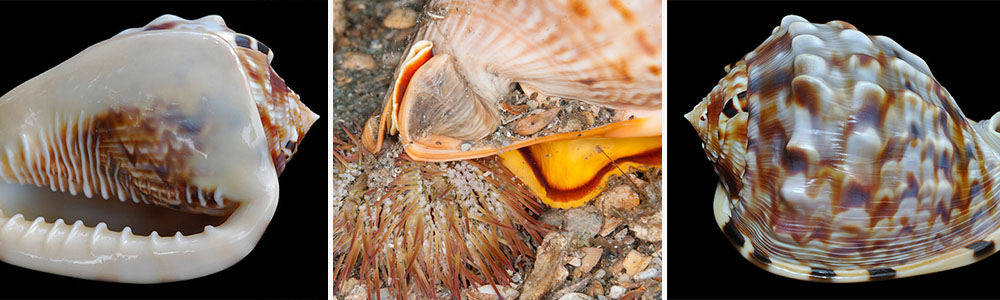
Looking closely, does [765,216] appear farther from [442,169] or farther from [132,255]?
[132,255]

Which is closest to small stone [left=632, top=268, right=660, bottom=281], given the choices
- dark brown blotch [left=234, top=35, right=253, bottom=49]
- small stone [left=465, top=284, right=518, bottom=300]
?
small stone [left=465, top=284, right=518, bottom=300]

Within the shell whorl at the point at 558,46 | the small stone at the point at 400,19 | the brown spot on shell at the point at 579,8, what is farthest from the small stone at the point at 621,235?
the small stone at the point at 400,19

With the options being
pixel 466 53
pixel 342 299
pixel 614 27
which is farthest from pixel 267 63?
pixel 614 27

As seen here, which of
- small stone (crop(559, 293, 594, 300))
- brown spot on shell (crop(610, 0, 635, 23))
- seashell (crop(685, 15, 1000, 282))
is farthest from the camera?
small stone (crop(559, 293, 594, 300))

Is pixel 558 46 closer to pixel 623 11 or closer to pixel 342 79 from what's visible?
pixel 623 11

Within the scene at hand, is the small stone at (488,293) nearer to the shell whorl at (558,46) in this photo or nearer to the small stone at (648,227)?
the small stone at (648,227)

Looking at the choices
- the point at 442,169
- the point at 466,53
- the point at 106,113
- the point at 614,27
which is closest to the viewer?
the point at 106,113

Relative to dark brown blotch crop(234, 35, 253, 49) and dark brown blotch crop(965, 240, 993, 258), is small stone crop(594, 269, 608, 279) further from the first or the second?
dark brown blotch crop(234, 35, 253, 49)
